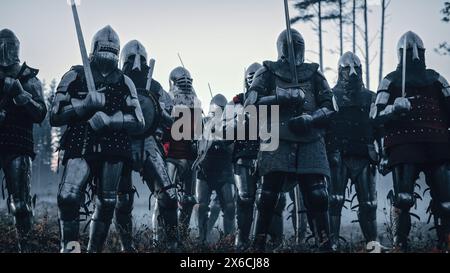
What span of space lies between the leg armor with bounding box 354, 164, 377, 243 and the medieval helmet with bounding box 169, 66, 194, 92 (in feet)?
11.1

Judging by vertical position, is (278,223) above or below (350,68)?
below

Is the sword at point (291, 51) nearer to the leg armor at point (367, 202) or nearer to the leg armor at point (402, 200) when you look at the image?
the leg armor at point (402, 200)

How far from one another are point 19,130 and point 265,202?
3201 millimetres

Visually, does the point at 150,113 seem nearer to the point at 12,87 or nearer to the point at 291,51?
the point at 12,87

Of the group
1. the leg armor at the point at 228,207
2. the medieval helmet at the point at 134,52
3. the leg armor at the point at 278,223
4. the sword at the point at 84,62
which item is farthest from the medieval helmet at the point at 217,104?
the sword at the point at 84,62

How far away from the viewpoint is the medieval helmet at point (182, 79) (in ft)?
35.1

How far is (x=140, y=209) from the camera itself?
23.5 metres

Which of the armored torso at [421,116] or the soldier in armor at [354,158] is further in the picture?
the soldier in armor at [354,158]

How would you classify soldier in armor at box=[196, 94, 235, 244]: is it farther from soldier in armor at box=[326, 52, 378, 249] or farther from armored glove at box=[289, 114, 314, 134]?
armored glove at box=[289, 114, 314, 134]

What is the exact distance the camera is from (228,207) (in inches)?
416

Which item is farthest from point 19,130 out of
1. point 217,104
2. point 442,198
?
point 442,198

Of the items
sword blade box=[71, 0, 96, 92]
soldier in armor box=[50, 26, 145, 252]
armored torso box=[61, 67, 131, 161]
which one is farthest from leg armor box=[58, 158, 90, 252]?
sword blade box=[71, 0, 96, 92]

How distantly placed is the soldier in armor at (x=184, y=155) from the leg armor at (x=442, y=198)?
350cm
